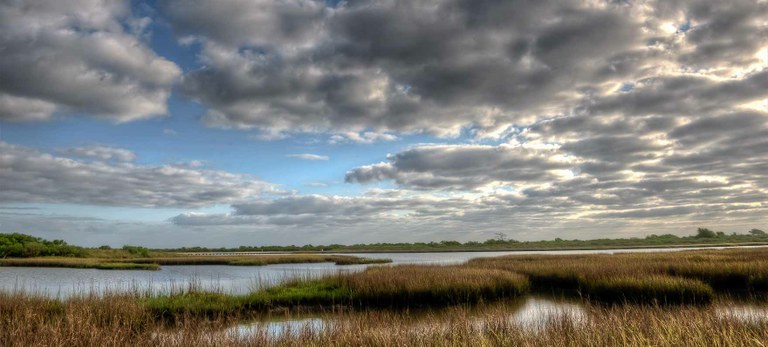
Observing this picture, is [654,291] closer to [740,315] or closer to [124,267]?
[740,315]

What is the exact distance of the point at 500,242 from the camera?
132m

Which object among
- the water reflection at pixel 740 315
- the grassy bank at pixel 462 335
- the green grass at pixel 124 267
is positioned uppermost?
the grassy bank at pixel 462 335

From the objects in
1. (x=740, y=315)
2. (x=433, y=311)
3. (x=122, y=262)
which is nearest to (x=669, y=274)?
(x=740, y=315)

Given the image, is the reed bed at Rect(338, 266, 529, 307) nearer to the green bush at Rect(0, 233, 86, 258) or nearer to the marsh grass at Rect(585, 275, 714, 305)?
the marsh grass at Rect(585, 275, 714, 305)

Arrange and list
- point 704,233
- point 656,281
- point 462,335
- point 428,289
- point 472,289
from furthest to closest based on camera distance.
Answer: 1. point 704,233
2. point 472,289
3. point 428,289
4. point 656,281
5. point 462,335

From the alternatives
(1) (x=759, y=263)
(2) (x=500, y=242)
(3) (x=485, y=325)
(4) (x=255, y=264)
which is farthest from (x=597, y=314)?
(2) (x=500, y=242)

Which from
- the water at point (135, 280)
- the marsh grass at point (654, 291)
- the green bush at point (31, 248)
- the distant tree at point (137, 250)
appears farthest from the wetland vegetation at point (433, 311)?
the green bush at point (31, 248)

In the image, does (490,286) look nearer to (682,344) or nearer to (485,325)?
(485,325)

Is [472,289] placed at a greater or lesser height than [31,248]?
lesser

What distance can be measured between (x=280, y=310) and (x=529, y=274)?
593 inches

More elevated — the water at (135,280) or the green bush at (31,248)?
the green bush at (31,248)

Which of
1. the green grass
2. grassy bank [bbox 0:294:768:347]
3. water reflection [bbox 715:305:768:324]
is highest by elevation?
grassy bank [bbox 0:294:768:347]

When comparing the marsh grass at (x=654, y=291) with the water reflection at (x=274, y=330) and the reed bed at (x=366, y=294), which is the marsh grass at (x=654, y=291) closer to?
the reed bed at (x=366, y=294)

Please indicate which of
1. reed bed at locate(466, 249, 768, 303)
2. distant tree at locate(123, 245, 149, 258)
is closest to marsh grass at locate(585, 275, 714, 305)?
reed bed at locate(466, 249, 768, 303)
